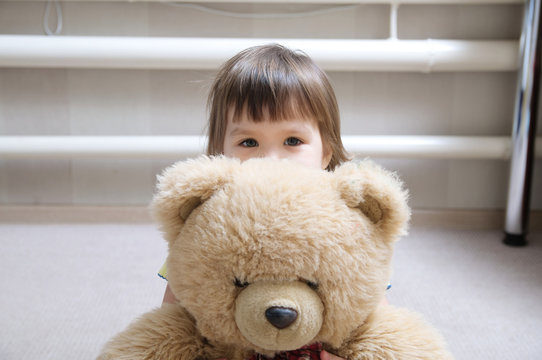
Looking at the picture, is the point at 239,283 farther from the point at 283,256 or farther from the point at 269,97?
the point at 269,97

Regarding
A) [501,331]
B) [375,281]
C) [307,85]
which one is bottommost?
[501,331]

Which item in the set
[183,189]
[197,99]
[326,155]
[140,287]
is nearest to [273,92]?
[326,155]

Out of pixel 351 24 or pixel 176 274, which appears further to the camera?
pixel 351 24

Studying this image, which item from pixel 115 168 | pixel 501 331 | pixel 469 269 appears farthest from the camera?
pixel 115 168

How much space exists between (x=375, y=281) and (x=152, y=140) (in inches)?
45.8

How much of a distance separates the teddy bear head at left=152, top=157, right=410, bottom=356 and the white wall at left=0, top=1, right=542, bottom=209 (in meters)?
1.15

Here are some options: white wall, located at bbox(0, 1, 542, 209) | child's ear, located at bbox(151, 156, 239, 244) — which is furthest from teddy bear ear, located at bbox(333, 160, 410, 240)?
white wall, located at bbox(0, 1, 542, 209)

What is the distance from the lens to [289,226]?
0.40 meters

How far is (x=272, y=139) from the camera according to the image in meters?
0.69

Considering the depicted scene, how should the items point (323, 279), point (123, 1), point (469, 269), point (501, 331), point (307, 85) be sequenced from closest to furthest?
point (323, 279)
point (307, 85)
point (501, 331)
point (469, 269)
point (123, 1)

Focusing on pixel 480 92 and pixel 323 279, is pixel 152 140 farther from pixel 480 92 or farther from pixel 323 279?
pixel 323 279

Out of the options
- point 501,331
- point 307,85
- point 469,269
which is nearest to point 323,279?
point 307,85

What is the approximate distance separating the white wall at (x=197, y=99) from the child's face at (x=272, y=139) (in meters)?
0.88

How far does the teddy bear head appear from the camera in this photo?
0.40 meters
